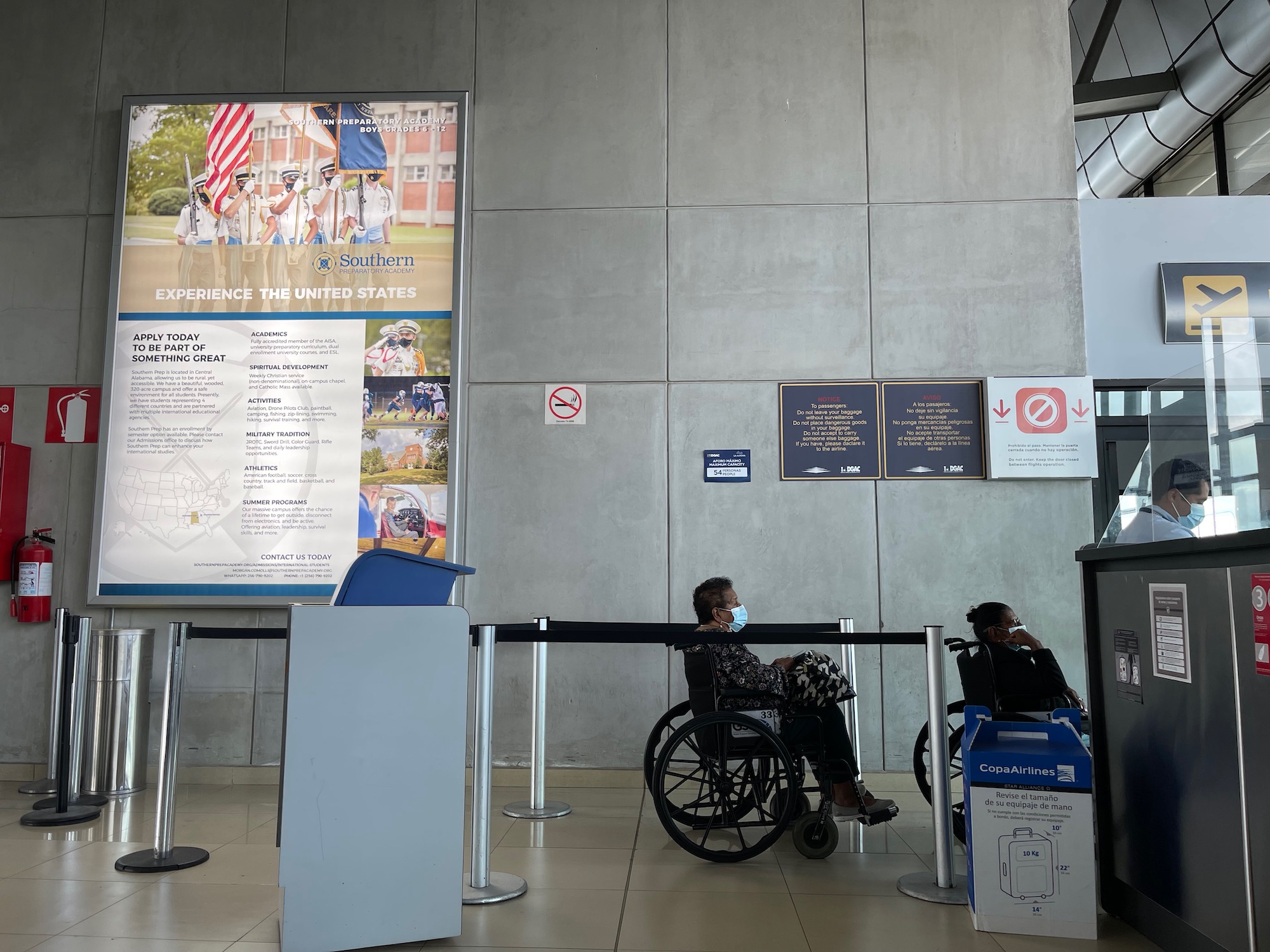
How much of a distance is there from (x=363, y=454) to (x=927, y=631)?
122 inches

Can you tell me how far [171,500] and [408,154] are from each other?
7.34 feet

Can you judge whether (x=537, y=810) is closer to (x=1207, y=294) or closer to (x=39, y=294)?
(x=39, y=294)

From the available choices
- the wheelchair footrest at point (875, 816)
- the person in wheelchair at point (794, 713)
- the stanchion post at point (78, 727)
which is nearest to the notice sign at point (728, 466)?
the person in wheelchair at point (794, 713)

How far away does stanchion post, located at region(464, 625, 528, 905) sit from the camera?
2641mm

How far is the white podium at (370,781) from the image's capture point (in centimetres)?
226

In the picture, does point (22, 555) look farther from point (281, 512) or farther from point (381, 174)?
point (381, 174)

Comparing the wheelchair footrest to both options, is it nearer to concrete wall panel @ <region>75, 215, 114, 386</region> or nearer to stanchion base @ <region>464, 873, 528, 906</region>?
stanchion base @ <region>464, 873, 528, 906</region>

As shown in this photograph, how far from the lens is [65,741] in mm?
3697

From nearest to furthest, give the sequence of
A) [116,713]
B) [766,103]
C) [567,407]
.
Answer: [116,713]
[567,407]
[766,103]

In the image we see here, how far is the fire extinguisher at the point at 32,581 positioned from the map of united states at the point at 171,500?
476mm

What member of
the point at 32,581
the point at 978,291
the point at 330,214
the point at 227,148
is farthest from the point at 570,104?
the point at 32,581

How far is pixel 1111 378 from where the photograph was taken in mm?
5004

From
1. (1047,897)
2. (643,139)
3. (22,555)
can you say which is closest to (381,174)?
(643,139)

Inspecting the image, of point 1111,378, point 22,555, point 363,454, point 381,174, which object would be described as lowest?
point 22,555
